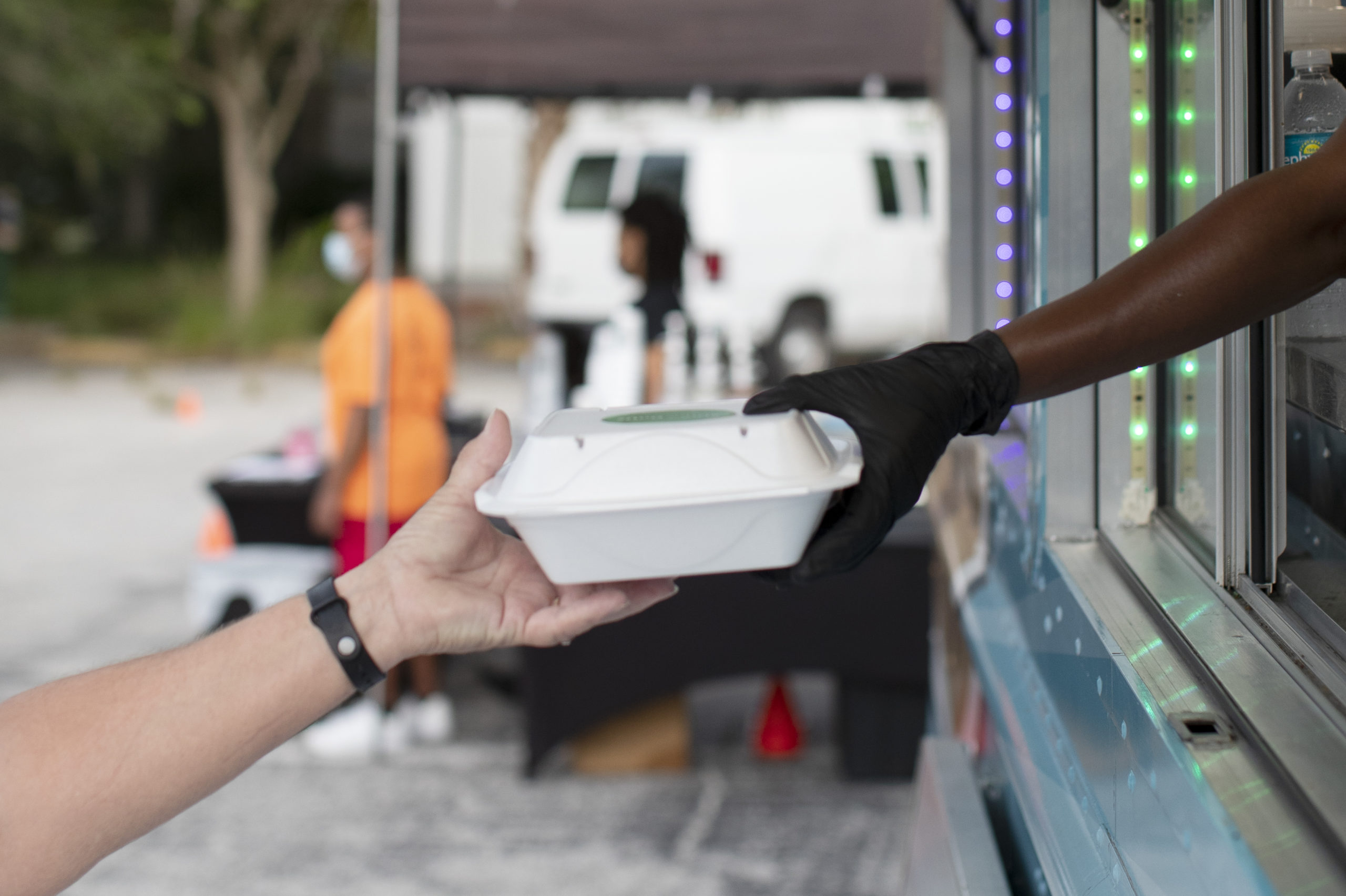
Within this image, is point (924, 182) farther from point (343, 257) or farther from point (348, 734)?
point (348, 734)

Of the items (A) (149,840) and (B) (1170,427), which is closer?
(B) (1170,427)

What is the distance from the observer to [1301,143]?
1265 mm

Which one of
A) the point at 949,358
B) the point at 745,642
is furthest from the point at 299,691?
the point at 745,642

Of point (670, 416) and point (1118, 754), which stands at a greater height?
point (670, 416)

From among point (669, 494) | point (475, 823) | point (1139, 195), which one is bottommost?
point (475, 823)

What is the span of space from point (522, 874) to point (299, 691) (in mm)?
2410

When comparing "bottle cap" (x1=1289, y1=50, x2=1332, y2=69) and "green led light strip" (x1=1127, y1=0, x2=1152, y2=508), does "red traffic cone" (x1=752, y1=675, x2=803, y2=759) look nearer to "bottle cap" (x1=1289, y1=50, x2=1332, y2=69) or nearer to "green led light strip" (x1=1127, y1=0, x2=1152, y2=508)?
"green led light strip" (x1=1127, y1=0, x2=1152, y2=508)

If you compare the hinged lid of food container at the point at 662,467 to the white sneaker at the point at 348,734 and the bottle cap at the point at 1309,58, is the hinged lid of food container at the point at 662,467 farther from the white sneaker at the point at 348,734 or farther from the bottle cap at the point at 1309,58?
the white sneaker at the point at 348,734

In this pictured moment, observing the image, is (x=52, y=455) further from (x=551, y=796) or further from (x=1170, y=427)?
(x=1170, y=427)

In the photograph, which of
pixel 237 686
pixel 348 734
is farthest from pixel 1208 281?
pixel 348 734

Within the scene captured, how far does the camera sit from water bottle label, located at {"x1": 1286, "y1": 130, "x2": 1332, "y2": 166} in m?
1.25

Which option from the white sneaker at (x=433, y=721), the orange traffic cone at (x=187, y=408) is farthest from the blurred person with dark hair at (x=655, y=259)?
the orange traffic cone at (x=187, y=408)

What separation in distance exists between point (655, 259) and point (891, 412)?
4.55 metres

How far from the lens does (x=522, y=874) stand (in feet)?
11.5
